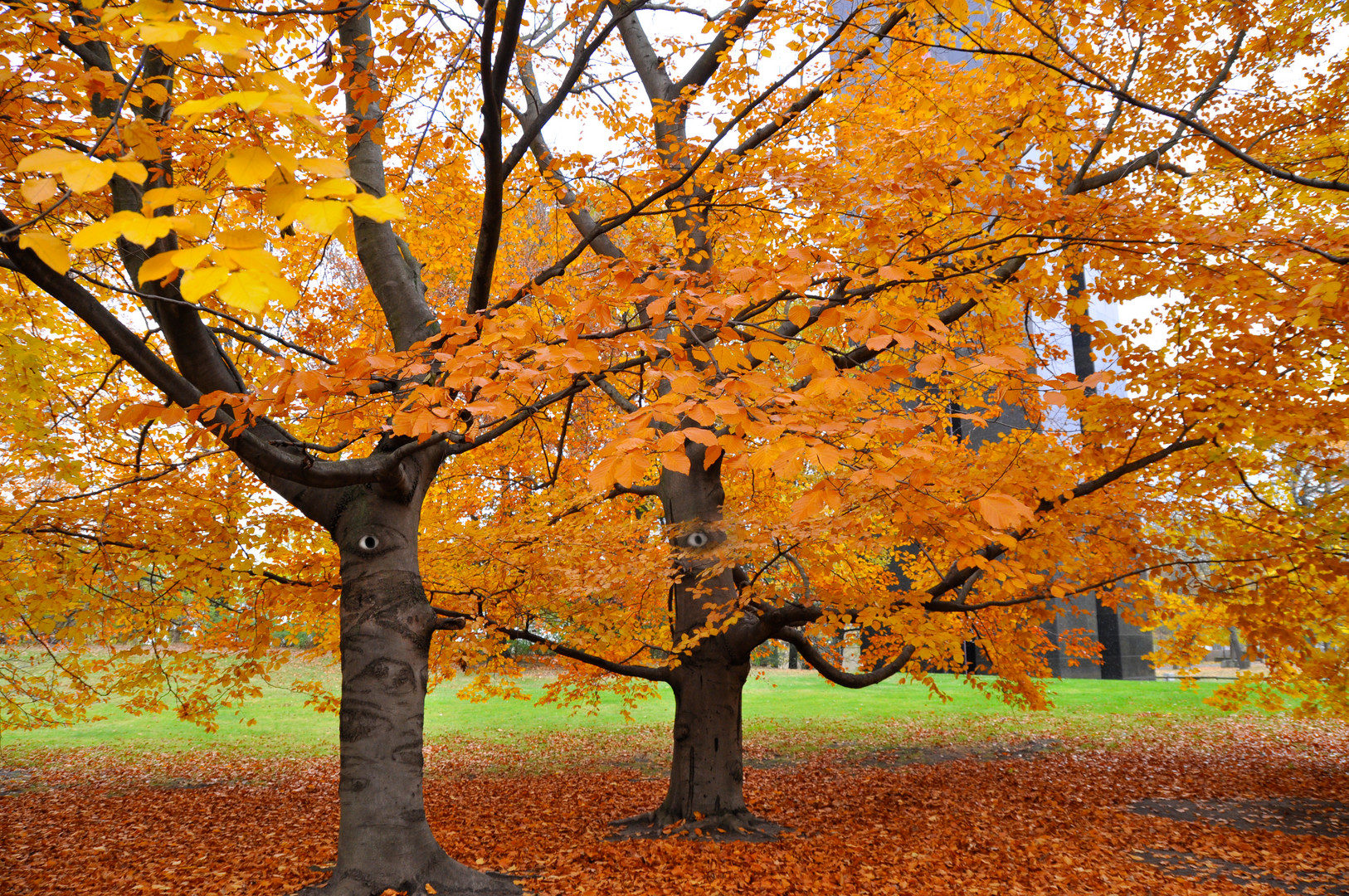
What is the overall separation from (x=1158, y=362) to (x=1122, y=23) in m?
2.97

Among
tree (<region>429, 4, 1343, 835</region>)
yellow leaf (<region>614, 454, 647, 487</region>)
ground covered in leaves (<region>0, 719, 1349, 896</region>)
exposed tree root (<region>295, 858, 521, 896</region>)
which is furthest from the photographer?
ground covered in leaves (<region>0, 719, 1349, 896</region>)

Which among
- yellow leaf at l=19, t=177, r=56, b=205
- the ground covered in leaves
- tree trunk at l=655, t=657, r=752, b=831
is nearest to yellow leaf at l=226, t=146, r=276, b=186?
yellow leaf at l=19, t=177, r=56, b=205

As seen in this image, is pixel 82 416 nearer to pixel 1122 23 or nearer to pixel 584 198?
pixel 584 198

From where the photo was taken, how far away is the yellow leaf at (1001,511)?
1.97m

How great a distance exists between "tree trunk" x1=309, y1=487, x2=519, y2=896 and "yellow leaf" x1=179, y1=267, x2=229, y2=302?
12.6 feet

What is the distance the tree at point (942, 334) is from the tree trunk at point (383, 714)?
1293 mm

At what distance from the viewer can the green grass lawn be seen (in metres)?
13.7

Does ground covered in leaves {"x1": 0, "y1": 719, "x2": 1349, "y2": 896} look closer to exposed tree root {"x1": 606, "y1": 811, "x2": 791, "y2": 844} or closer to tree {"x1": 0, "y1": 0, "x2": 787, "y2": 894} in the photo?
exposed tree root {"x1": 606, "y1": 811, "x2": 791, "y2": 844}

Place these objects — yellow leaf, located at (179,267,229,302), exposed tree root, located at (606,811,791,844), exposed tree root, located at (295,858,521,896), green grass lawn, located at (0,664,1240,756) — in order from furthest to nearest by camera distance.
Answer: green grass lawn, located at (0,664,1240,756), exposed tree root, located at (606,811,791,844), exposed tree root, located at (295,858,521,896), yellow leaf, located at (179,267,229,302)

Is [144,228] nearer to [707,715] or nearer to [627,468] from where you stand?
[627,468]

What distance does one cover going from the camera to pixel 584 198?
761cm

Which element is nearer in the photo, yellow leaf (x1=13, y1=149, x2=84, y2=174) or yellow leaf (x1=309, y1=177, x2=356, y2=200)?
yellow leaf (x1=13, y1=149, x2=84, y2=174)

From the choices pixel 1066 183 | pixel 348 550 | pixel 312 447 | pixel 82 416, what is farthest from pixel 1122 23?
pixel 82 416

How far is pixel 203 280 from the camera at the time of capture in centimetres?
123
